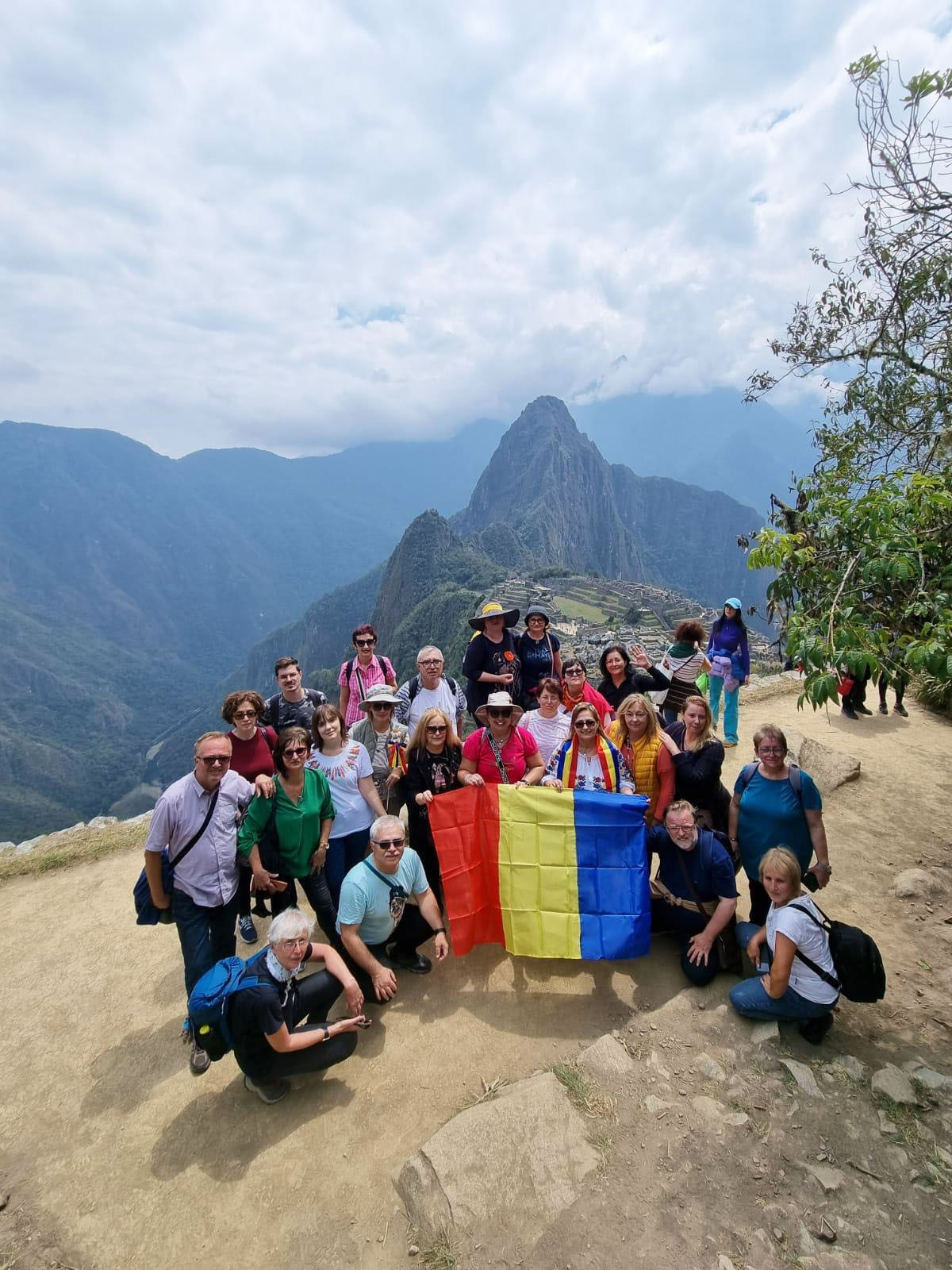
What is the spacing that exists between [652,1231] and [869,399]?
9354 millimetres

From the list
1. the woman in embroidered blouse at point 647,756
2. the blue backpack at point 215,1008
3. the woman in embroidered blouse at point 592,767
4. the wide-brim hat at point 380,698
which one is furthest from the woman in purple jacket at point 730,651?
the blue backpack at point 215,1008

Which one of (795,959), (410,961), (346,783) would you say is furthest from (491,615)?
(795,959)

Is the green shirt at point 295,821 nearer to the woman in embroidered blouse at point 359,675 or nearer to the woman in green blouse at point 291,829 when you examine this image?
the woman in green blouse at point 291,829

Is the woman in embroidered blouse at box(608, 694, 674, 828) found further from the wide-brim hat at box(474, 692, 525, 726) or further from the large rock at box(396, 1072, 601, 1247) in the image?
the large rock at box(396, 1072, 601, 1247)

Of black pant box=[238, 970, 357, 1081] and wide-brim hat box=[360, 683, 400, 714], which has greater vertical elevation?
wide-brim hat box=[360, 683, 400, 714]

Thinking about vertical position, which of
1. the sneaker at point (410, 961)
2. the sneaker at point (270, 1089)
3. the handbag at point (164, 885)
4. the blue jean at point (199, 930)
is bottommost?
the sneaker at point (270, 1089)

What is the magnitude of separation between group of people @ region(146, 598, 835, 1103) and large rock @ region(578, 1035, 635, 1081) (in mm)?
1007

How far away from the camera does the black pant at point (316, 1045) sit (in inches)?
167

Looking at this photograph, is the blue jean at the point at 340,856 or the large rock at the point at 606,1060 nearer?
the large rock at the point at 606,1060

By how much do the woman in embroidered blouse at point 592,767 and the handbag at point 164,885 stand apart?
2.97 metres

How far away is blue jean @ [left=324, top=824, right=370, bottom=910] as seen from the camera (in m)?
5.59

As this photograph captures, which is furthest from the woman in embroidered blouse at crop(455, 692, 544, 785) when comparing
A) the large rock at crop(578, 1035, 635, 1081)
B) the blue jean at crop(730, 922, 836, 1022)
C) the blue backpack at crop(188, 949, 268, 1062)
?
the blue backpack at crop(188, 949, 268, 1062)

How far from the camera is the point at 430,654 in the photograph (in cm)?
627

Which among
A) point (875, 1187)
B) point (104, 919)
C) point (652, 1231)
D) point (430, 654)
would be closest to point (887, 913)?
point (875, 1187)
